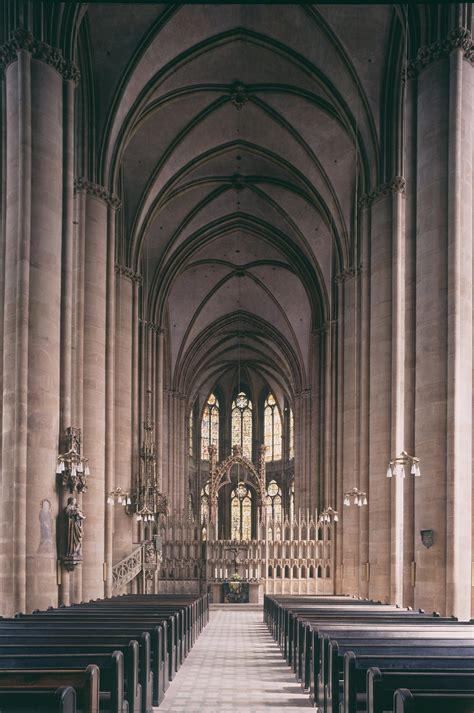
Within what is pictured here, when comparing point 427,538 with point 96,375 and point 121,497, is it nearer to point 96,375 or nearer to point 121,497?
point 96,375

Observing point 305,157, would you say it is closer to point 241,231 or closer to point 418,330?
point 241,231

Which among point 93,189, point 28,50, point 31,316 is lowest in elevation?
→ point 31,316

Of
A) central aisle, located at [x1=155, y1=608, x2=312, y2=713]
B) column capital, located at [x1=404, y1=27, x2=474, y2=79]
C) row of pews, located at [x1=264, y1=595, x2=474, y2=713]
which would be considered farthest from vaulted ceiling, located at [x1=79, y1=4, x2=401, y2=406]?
row of pews, located at [x1=264, y1=595, x2=474, y2=713]

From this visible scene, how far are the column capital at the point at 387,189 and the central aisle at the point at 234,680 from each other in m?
13.9

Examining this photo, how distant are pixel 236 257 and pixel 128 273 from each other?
15.1 meters

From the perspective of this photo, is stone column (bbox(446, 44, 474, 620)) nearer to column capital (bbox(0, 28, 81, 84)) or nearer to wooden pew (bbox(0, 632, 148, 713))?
column capital (bbox(0, 28, 81, 84))

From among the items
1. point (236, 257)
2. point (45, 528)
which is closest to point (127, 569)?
point (45, 528)

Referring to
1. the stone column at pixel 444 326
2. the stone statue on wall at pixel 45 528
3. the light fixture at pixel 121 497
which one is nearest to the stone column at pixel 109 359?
the light fixture at pixel 121 497

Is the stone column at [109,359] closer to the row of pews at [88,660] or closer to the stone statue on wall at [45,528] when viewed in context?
the stone statue on wall at [45,528]

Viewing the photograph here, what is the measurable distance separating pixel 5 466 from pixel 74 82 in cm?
961

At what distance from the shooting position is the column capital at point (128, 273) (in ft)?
115

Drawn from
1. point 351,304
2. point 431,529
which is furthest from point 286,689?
point 351,304

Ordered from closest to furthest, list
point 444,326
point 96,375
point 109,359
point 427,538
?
point 427,538, point 444,326, point 96,375, point 109,359

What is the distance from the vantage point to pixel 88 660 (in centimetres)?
866
